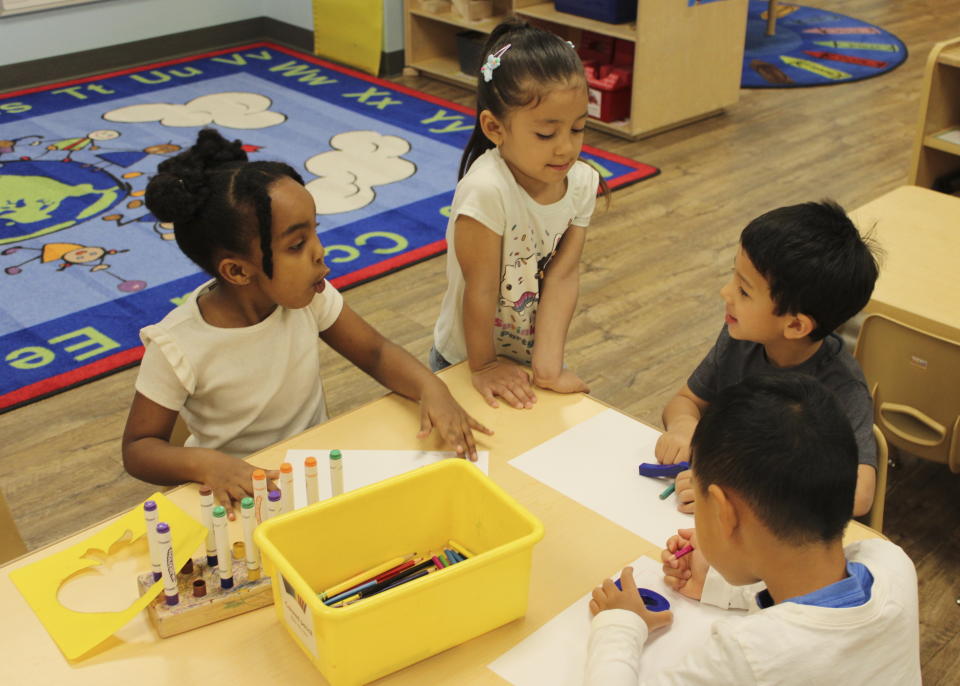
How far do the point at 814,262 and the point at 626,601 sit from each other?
59 centimetres

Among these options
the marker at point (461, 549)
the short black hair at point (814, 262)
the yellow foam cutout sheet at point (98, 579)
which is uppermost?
the short black hair at point (814, 262)

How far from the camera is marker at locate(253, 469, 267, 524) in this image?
114 cm

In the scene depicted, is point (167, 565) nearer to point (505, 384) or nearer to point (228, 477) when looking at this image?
point (228, 477)

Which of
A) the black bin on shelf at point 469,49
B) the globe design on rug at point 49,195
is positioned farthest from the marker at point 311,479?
the black bin on shelf at point 469,49

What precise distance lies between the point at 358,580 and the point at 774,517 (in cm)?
47

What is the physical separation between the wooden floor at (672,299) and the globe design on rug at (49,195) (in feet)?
3.79

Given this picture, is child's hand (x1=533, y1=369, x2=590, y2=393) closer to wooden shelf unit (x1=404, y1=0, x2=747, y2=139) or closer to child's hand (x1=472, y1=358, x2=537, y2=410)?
child's hand (x1=472, y1=358, x2=537, y2=410)

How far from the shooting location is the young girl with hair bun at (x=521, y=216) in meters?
Answer: 1.64

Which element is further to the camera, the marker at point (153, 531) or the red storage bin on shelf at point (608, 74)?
the red storage bin on shelf at point (608, 74)

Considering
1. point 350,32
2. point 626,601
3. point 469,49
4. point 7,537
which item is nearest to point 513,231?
point 626,601

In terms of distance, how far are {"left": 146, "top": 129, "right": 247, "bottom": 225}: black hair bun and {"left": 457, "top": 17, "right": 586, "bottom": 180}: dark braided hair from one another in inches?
18.2

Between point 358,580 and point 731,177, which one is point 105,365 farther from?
point 731,177

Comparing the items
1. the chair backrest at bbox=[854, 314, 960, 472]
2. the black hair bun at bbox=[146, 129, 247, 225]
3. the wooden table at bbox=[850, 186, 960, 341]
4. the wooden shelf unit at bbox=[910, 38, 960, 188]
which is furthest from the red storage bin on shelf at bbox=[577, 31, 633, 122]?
the black hair bun at bbox=[146, 129, 247, 225]

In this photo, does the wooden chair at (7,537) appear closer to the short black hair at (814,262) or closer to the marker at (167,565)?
the marker at (167,565)
